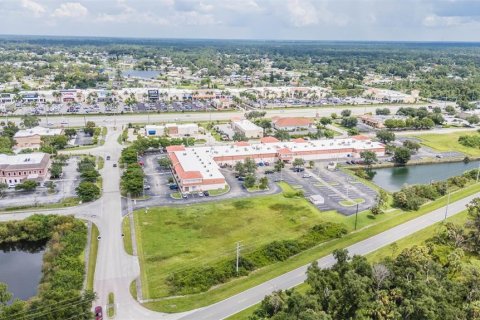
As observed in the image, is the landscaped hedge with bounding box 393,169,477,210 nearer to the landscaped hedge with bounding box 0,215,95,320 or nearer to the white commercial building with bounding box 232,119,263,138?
the white commercial building with bounding box 232,119,263,138

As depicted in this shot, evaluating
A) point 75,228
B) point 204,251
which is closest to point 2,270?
point 75,228

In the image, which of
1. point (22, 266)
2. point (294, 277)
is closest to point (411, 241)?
point (294, 277)

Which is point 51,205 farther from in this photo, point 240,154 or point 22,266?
point 240,154

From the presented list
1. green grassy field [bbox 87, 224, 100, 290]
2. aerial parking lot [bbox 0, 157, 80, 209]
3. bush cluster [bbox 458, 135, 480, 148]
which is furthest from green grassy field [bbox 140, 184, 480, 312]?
bush cluster [bbox 458, 135, 480, 148]

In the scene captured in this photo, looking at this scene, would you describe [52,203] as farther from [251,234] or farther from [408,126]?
[408,126]

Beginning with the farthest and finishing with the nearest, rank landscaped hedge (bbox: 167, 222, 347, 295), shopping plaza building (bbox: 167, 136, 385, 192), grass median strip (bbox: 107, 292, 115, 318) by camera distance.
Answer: shopping plaza building (bbox: 167, 136, 385, 192)
landscaped hedge (bbox: 167, 222, 347, 295)
grass median strip (bbox: 107, 292, 115, 318)
